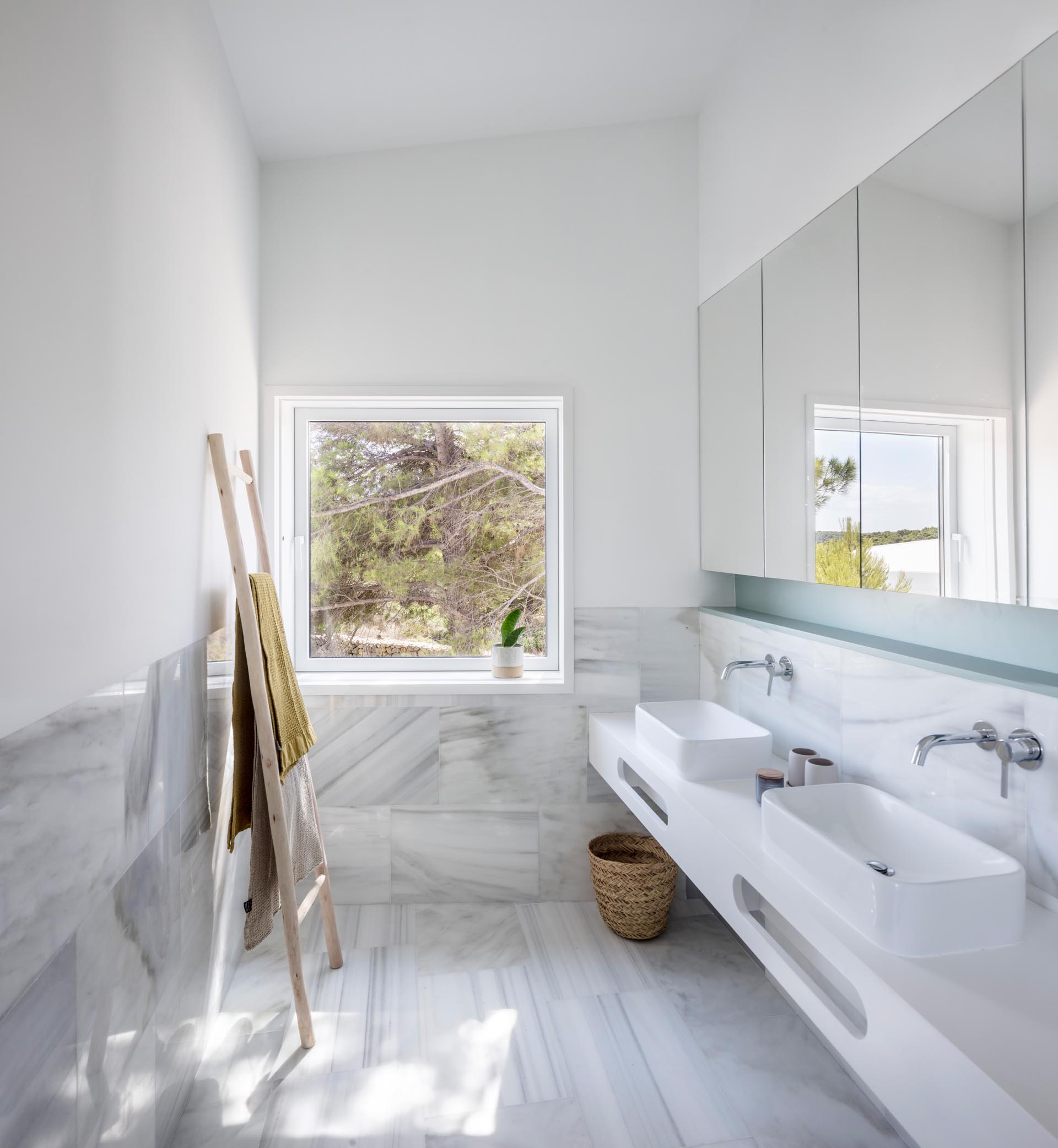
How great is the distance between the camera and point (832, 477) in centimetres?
178

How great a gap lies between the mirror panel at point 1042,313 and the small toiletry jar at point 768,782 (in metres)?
0.70

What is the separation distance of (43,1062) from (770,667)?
70.1 inches

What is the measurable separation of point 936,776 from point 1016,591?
0.46 metres

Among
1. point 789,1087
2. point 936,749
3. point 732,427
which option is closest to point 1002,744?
point 936,749

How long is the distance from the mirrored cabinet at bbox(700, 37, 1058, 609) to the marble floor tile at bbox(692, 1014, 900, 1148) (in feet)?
3.81

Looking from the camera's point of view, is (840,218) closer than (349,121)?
Yes

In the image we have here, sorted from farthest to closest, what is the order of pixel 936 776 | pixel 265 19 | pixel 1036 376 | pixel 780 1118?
pixel 265 19 < pixel 780 1118 < pixel 936 776 < pixel 1036 376

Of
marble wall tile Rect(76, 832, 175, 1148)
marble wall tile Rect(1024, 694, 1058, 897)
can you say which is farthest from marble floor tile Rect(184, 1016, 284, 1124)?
marble wall tile Rect(1024, 694, 1058, 897)

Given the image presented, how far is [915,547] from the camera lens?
152 cm

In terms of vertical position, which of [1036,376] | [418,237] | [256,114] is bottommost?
[1036,376]

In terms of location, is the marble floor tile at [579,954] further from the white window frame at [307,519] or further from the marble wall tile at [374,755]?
the white window frame at [307,519]

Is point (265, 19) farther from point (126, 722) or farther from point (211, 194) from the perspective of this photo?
point (126, 722)

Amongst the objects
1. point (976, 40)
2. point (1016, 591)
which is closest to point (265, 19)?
point (976, 40)

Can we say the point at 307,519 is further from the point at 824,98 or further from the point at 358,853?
the point at 824,98
